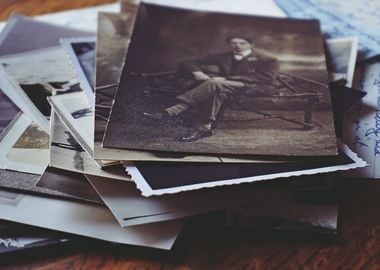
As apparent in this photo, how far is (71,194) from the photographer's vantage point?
18.6 inches

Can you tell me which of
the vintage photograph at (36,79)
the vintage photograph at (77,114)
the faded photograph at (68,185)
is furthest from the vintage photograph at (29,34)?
the faded photograph at (68,185)

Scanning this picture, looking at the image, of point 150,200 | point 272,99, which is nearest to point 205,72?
point 272,99

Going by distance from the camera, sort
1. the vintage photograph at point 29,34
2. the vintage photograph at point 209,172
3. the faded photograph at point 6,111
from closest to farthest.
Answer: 1. the vintage photograph at point 209,172
2. the faded photograph at point 6,111
3. the vintage photograph at point 29,34

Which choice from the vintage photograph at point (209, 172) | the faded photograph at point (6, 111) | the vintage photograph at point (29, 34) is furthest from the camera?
the vintage photograph at point (29, 34)

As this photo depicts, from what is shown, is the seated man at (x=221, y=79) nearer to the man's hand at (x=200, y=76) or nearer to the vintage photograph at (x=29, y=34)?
the man's hand at (x=200, y=76)

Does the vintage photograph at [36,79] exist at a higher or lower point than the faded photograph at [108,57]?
lower

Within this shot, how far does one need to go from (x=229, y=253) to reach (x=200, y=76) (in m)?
0.21

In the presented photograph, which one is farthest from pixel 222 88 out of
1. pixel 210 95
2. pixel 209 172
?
pixel 209 172

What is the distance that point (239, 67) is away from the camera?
0.61 meters

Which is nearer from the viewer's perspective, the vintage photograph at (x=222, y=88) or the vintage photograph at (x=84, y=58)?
the vintage photograph at (x=222, y=88)

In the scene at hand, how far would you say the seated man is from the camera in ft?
1.74

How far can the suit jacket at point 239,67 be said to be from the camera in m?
0.60

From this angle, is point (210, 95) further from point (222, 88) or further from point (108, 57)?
point (108, 57)

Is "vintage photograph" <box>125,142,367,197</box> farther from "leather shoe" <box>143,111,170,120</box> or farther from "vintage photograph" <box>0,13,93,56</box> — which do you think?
"vintage photograph" <box>0,13,93,56</box>
